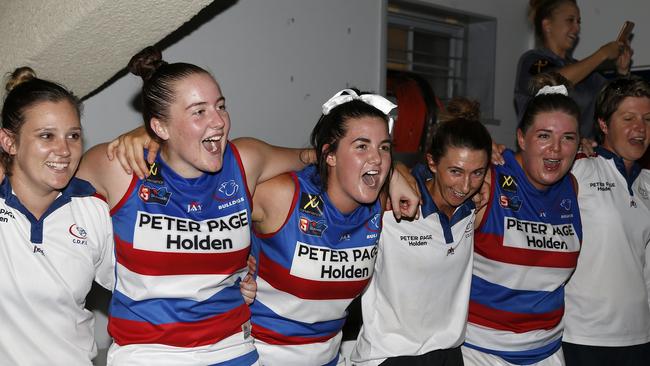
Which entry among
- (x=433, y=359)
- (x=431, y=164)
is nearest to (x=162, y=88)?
(x=431, y=164)

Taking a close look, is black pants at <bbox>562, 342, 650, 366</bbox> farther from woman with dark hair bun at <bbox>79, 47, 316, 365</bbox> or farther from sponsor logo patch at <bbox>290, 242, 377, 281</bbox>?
woman with dark hair bun at <bbox>79, 47, 316, 365</bbox>

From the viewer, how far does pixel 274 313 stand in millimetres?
2457

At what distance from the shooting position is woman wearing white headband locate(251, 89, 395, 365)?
95.0 inches

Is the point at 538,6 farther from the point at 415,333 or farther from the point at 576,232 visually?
the point at 415,333

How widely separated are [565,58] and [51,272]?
339 cm

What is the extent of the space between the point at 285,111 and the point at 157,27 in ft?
4.07

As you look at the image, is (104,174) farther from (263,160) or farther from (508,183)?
(508,183)

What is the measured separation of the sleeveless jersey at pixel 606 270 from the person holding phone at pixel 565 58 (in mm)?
890

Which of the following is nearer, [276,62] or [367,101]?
[367,101]

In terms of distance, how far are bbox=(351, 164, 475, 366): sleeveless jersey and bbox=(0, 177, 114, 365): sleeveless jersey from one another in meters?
1.02

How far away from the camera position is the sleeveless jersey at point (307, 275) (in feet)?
7.90


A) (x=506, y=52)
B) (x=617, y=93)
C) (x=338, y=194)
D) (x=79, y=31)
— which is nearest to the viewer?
(x=338, y=194)

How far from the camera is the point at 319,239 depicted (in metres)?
2.43

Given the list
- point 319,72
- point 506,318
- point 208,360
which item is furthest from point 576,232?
point 319,72
